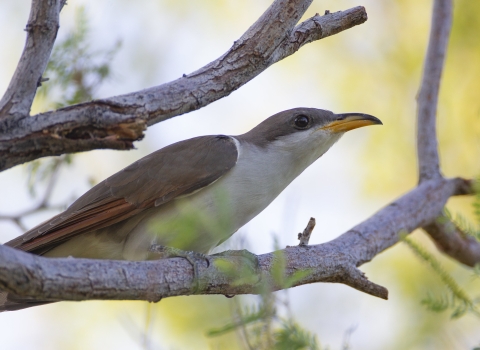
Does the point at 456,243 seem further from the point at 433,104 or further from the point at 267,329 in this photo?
the point at 267,329

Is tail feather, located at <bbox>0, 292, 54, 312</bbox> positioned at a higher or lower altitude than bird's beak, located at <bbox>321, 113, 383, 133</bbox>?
lower

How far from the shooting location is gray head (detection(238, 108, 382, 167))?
527cm

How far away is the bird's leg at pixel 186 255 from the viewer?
12.2ft

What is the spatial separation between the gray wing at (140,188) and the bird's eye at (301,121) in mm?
653

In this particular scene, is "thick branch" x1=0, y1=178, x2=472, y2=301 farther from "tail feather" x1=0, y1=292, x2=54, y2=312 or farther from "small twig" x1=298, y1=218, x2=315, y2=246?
"tail feather" x1=0, y1=292, x2=54, y2=312

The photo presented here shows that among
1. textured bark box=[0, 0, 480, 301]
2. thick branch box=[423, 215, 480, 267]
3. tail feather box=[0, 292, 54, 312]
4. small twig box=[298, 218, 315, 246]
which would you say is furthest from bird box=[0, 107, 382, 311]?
thick branch box=[423, 215, 480, 267]

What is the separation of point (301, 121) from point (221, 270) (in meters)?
2.13

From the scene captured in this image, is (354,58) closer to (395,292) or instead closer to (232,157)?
(395,292)

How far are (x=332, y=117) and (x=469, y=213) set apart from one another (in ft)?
11.2

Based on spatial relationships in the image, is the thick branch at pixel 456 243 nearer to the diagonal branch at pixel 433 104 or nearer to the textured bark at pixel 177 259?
the diagonal branch at pixel 433 104

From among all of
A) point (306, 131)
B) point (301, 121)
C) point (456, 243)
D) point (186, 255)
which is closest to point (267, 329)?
point (186, 255)

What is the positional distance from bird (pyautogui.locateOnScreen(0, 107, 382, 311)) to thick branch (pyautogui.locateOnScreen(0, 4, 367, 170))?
119 cm

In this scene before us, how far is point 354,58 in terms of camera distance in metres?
9.41

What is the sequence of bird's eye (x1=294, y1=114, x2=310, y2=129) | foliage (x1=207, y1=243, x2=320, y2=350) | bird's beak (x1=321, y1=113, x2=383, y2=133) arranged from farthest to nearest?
1. bird's eye (x1=294, y1=114, x2=310, y2=129)
2. bird's beak (x1=321, y1=113, x2=383, y2=133)
3. foliage (x1=207, y1=243, x2=320, y2=350)
